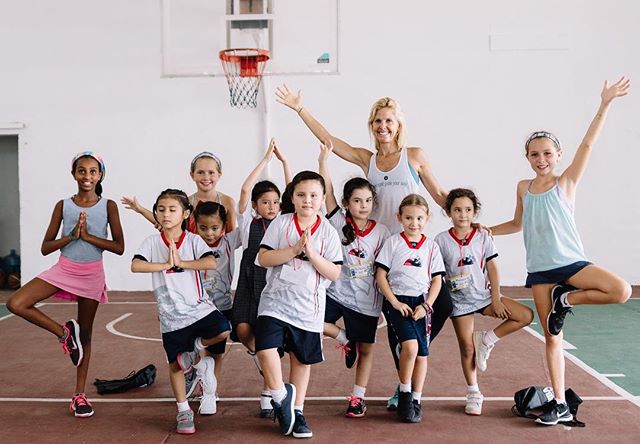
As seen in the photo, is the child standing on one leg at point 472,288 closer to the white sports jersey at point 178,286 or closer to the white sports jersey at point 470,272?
the white sports jersey at point 470,272

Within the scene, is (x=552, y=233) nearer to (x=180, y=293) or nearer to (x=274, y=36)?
(x=180, y=293)

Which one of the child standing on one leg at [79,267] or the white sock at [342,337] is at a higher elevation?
the child standing on one leg at [79,267]

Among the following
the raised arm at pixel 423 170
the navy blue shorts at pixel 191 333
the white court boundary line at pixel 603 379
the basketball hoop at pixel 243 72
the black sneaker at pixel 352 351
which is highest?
the basketball hoop at pixel 243 72

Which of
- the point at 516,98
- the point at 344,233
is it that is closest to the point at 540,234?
the point at 344,233

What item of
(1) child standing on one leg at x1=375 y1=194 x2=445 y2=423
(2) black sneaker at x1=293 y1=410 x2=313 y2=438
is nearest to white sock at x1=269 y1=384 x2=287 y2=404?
(2) black sneaker at x1=293 y1=410 x2=313 y2=438

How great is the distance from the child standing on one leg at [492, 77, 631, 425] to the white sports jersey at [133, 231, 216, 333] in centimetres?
189

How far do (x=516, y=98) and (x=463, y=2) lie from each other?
1.48 m

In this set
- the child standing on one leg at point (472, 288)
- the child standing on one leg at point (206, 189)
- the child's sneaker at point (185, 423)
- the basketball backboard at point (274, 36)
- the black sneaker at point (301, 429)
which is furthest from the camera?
the basketball backboard at point (274, 36)

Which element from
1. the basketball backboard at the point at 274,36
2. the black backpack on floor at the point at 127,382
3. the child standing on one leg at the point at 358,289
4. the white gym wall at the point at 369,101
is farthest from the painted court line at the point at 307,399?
the basketball backboard at the point at 274,36

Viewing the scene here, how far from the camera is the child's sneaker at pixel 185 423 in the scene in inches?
147

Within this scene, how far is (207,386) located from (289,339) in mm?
698

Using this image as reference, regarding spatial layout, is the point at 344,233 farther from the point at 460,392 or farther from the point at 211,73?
the point at 211,73

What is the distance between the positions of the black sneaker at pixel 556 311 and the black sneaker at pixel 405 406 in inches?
35.2

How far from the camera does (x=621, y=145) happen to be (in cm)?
921
